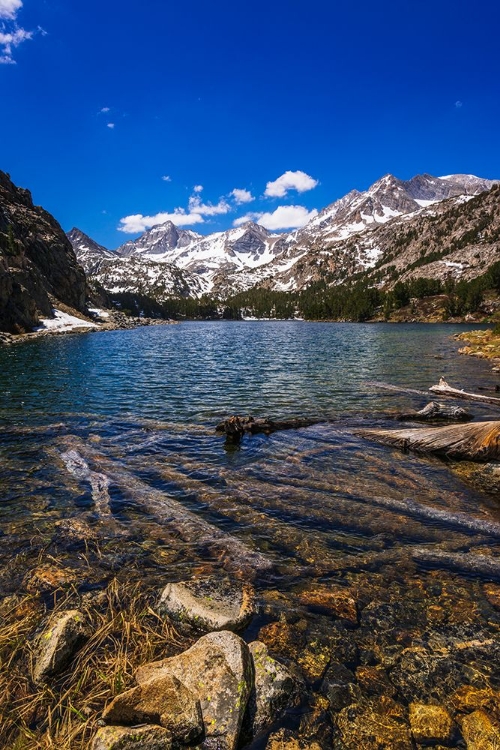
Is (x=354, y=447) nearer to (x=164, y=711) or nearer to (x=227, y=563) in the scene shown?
(x=227, y=563)

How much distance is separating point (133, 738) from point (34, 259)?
596 feet

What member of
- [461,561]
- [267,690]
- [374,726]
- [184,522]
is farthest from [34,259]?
[374,726]

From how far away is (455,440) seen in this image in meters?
18.3

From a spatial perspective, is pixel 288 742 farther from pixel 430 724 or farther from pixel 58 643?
pixel 58 643

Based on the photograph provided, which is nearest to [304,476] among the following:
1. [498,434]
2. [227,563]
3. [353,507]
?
[353,507]

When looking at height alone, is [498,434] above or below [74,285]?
below

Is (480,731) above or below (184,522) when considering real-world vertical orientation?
above

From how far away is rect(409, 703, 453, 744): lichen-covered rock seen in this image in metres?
6.01

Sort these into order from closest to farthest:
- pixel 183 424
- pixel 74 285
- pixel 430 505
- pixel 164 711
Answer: pixel 164 711 < pixel 430 505 < pixel 183 424 < pixel 74 285

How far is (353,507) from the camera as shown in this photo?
1356 centimetres

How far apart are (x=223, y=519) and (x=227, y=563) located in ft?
7.77

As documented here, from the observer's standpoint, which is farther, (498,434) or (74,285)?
(74,285)

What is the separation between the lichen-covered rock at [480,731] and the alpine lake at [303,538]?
6.3 inches

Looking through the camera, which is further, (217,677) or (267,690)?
(267,690)
